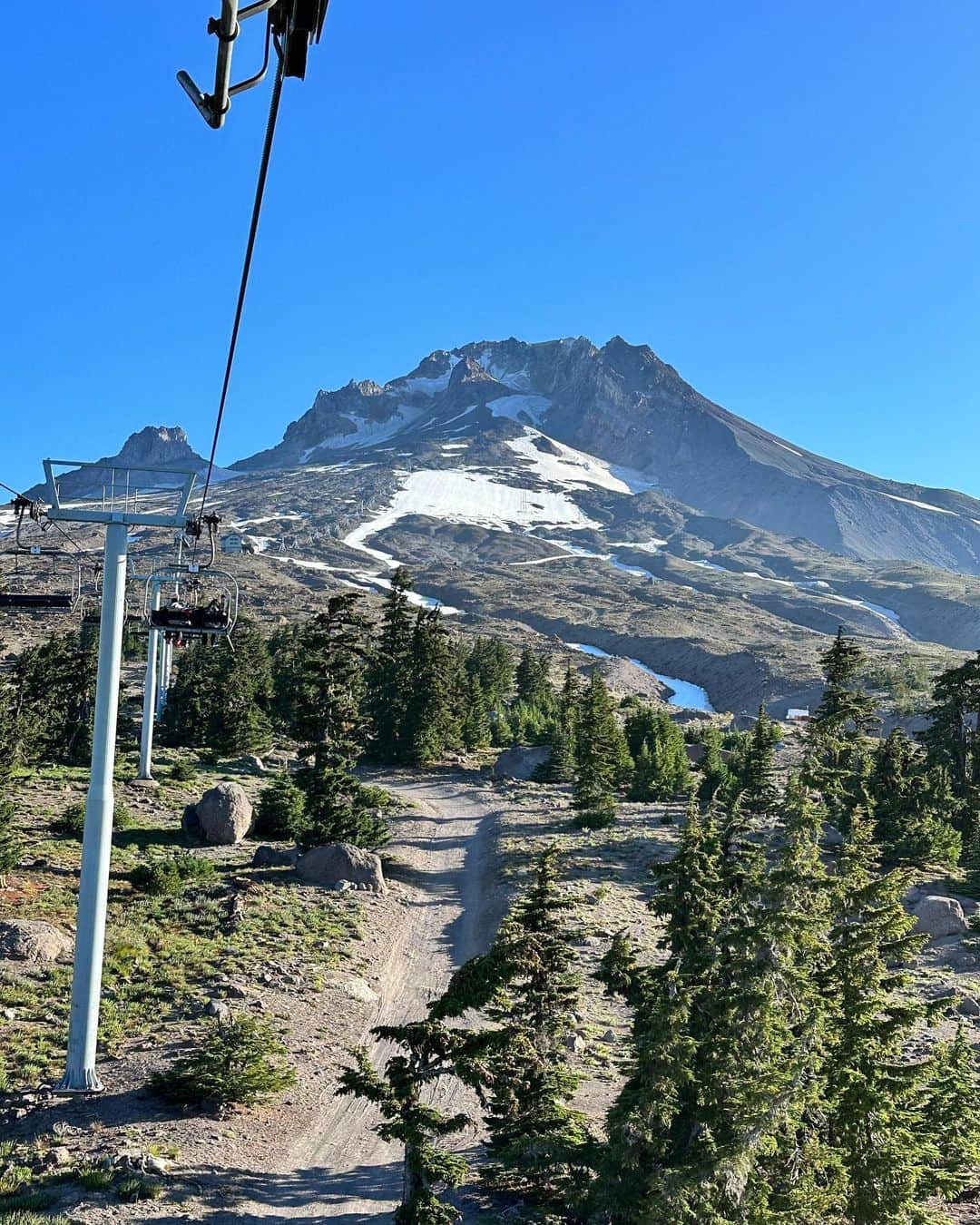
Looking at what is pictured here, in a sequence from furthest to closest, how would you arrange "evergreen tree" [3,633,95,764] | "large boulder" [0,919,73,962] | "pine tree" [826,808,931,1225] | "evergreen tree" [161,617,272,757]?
1. "evergreen tree" [161,617,272,757]
2. "evergreen tree" [3,633,95,764]
3. "large boulder" [0,919,73,962]
4. "pine tree" [826,808,931,1225]

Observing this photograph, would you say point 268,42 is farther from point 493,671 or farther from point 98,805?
point 493,671

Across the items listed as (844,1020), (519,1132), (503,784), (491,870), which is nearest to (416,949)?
(491,870)

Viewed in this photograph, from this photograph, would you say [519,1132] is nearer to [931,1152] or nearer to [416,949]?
[931,1152]

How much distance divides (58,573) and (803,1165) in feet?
486

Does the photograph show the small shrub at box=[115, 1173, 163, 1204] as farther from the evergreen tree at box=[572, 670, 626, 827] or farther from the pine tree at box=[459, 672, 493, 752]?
the pine tree at box=[459, 672, 493, 752]

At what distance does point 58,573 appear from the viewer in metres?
138

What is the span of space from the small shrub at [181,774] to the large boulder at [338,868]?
14.1 metres

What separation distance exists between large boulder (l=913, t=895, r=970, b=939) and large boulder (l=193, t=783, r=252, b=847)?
26685 millimetres

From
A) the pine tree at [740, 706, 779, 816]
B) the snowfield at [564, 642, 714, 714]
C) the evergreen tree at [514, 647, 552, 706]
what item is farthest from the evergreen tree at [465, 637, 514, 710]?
the snowfield at [564, 642, 714, 714]

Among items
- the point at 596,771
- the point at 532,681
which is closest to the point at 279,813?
the point at 596,771

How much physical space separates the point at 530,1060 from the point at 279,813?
21.4m

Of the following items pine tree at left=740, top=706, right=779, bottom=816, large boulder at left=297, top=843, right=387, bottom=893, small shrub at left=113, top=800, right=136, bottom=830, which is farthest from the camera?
pine tree at left=740, top=706, right=779, bottom=816

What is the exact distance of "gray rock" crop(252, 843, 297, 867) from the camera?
29578 millimetres

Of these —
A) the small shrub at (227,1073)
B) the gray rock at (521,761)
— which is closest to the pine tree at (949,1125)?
the small shrub at (227,1073)
